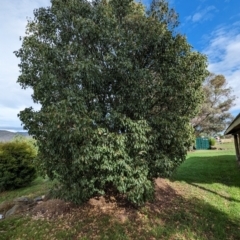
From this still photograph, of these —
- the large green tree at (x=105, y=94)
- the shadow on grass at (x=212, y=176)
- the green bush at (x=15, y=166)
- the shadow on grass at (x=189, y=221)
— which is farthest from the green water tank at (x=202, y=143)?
the large green tree at (x=105, y=94)

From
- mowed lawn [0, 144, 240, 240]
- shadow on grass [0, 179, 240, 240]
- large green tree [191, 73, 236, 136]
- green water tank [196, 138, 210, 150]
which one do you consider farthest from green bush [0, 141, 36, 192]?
green water tank [196, 138, 210, 150]

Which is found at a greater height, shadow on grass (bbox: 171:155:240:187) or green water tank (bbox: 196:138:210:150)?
green water tank (bbox: 196:138:210:150)

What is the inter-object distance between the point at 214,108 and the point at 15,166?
22.4m

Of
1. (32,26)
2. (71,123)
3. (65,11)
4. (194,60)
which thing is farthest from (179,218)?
(32,26)

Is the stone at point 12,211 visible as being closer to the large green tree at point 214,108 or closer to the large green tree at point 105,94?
the large green tree at point 105,94

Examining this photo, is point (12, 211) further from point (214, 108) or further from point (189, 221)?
point (214, 108)

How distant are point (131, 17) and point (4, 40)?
16.4ft

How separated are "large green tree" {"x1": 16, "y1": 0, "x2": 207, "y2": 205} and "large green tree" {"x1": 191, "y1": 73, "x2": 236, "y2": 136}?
63.3ft

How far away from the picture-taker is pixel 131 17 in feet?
17.4

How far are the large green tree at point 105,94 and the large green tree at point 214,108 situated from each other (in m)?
19.3

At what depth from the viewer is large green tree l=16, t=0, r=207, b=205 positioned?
4215 mm

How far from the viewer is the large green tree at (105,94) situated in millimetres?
4215

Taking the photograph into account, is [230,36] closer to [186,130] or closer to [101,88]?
[186,130]

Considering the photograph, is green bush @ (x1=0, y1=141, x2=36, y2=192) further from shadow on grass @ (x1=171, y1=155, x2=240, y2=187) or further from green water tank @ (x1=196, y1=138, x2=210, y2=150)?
green water tank @ (x1=196, y1=138, x2=210, y2=150)
